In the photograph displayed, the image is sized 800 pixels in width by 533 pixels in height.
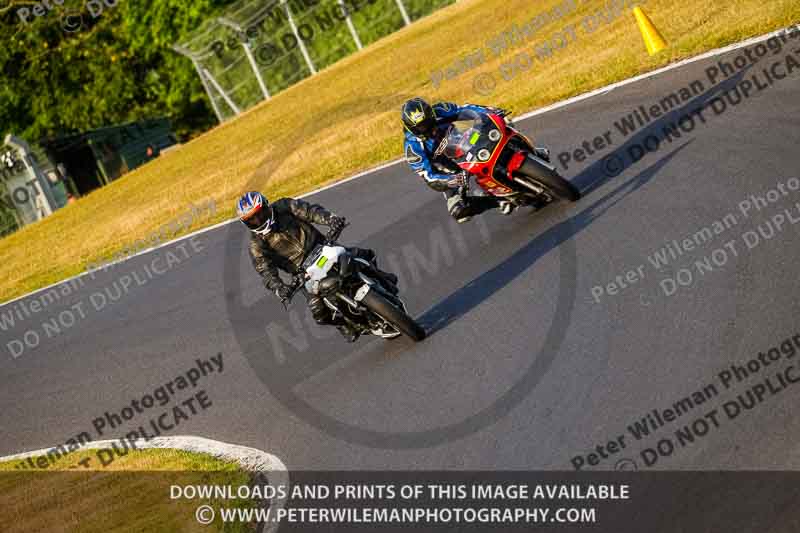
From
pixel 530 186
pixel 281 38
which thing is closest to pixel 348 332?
pixel 530 186

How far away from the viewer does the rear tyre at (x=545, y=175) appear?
10.6 m

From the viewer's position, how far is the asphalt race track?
257 inches

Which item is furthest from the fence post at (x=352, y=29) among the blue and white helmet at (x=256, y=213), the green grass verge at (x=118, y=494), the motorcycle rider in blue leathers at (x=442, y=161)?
the green grass verge at (x=118, y=494)

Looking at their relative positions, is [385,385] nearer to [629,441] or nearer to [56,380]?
[629,441]

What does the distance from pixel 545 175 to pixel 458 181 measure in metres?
0.94

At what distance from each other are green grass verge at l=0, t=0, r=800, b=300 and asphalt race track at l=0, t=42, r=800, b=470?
2501 mm

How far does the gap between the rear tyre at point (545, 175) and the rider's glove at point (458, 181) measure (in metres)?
0.63

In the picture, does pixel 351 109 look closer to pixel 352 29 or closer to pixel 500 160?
pixel 352 29

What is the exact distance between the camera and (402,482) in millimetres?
6941

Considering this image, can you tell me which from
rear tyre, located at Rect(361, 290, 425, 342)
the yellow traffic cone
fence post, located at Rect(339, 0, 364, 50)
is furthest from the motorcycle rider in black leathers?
fence post, located at Rect(339, 0, 364, 50)

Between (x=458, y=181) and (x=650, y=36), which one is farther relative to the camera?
(x=650, y=36)

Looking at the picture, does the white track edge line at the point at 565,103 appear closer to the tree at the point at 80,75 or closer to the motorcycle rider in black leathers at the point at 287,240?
the motorcycle rider in black leathers at the point at 287,240

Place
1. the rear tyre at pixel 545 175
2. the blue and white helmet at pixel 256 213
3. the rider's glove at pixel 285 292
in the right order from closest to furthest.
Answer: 1. the rider's glove at pixel 285 292
2. the blue and white helmet at pixel 256 213
3. the rear tyre at pixel 545 175

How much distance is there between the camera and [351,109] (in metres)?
28.0
